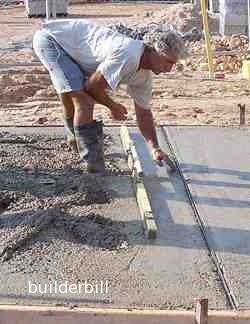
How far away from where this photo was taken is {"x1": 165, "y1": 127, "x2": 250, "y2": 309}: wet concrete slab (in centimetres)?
377

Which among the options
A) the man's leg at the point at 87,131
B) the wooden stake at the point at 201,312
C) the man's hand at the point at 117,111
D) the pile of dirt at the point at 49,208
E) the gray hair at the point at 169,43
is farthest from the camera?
the man's leg at the point at 87,131

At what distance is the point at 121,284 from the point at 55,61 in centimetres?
210

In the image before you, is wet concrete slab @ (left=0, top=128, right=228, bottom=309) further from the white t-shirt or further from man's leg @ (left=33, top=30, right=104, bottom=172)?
the white t-shirt

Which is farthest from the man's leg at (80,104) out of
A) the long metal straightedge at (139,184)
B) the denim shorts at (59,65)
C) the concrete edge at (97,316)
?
the concrete edge at (97,316)

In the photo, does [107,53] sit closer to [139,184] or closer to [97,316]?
[139,184]

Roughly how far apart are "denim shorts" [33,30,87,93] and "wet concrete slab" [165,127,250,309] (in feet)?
3.36

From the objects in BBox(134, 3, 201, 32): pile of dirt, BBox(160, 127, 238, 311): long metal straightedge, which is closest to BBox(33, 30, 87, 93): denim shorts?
BBox(160, 127, 238, 311): long metal straightedge

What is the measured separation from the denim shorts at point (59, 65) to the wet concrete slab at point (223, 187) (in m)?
1.02

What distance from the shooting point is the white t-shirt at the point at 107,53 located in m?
4.58

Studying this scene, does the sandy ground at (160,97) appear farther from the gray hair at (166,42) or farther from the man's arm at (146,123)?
the gray hair at (166,42)

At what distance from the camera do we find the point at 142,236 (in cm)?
405

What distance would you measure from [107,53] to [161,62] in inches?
16.0

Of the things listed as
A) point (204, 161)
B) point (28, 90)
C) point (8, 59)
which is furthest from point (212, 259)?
point (8, 59)

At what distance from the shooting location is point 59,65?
5.04 metres
